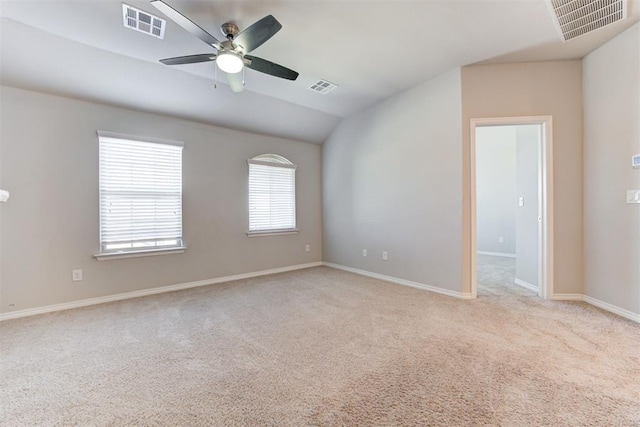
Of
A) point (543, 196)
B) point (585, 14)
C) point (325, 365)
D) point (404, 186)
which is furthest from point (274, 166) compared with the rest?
point (585, 14)

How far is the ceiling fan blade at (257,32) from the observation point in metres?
1.92

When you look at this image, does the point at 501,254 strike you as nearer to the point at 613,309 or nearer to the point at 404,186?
the point at 613,309

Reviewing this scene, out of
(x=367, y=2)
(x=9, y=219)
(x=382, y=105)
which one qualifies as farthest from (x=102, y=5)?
(x=382, y=105)

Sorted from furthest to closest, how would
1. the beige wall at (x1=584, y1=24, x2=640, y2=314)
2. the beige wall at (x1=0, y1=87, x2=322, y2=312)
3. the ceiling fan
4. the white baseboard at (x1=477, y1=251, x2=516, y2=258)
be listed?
1. the white baseboard at (x1=477, y1=251, x2=516, y2=258)
2. the beige wall at (x1=0, y1=87, x2=322, y2=312)
3. the beige wall at (x1=584, y1=24, x2=640, y2=314)
4. the ceiling fan

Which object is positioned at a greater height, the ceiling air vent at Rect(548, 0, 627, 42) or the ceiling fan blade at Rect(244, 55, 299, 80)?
the ceiling air vent at Rect(548, 0, 627, 42)

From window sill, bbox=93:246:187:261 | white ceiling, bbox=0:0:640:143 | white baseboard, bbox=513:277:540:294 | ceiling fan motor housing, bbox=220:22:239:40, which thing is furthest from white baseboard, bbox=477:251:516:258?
ceiling fan motor housing, bbox=220:22:239:40

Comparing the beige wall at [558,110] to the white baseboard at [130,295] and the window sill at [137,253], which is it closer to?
the white baseboard at [130,295]

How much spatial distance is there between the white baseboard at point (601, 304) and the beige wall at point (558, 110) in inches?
2.4

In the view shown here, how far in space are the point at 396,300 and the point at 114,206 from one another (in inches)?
145

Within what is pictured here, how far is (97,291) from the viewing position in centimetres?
329

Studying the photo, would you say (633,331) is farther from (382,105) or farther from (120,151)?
(120,151)

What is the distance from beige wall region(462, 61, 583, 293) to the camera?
3.13 metres

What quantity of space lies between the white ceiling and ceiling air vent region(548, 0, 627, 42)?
0.09m

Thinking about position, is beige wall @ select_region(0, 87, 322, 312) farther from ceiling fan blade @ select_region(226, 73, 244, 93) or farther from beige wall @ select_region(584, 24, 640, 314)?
beige wall @ select_region(584, 24, 640, 314)
